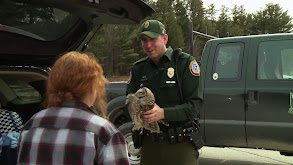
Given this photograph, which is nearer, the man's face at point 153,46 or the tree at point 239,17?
the man's face at point 153,46

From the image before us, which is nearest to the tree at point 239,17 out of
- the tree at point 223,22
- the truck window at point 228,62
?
the tree at point 223,22

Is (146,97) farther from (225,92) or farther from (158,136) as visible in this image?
(225,92)

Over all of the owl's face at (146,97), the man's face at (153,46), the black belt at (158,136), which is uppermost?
the man's face at (153,46)

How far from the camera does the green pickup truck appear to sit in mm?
3779

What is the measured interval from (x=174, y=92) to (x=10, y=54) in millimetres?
1351

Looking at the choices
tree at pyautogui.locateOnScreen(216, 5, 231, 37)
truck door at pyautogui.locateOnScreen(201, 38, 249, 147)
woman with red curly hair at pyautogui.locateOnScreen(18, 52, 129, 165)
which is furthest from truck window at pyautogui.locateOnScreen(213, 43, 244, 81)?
tree at pyautogui.locateOnScreen(216, 5, 231, 37)

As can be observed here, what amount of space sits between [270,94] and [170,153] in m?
2.10

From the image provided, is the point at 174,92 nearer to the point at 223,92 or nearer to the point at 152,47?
the point at 152,47

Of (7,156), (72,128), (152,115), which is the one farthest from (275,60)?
(72,128)

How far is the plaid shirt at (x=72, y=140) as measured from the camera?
1.23 metres

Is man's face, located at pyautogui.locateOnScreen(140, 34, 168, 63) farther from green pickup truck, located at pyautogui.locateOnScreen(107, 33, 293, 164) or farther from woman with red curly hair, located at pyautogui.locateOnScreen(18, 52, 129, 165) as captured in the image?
green pickup truck, located at pyautogui.locateOnScreen(107, 33, 293, 164)

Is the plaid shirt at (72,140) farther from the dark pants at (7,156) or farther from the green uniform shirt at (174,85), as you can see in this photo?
the dark pants at (7,156)

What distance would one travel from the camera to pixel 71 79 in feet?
4.26

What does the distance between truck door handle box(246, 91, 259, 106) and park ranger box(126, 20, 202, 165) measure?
6.03ft
